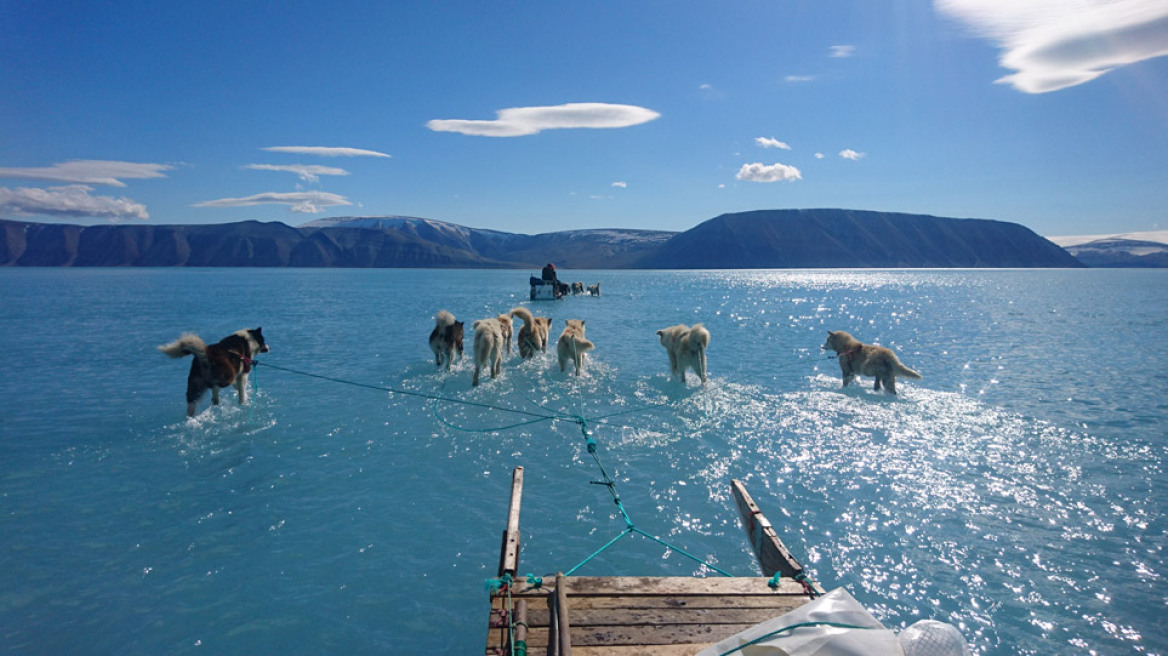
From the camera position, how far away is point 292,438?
33.8 feet

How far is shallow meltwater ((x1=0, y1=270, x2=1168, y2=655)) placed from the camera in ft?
17.7

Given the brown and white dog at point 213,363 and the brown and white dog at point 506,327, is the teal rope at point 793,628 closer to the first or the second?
the brown and white dog at point 213,363

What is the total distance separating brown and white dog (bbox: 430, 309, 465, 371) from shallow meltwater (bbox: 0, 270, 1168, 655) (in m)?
0.71

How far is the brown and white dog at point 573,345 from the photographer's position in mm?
15430

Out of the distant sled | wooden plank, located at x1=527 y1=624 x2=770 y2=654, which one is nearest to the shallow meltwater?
wooden plank, located at x1=527 y1=624 x2=770 y2=654

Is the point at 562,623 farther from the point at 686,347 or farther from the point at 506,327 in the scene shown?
the point at 506,327

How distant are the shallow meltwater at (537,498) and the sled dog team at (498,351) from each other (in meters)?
0.65

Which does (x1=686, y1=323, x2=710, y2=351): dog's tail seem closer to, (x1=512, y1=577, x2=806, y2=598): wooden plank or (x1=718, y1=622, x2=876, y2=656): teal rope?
(x1=512, y1=577, x2=806, y2=598): wooden plank

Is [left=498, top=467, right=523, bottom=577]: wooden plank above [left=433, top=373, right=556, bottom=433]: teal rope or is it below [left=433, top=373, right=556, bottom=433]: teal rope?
above

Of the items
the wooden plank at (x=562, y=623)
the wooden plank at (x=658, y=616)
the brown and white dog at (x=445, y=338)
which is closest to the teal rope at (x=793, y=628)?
the wooden plank at (x=658, y=616)

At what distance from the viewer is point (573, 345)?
51.2 ft

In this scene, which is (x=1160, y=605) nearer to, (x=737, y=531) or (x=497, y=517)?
(x=737, y=531)

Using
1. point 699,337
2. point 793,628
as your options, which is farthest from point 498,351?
point 793,628

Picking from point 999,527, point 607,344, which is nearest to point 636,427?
point 999,527
